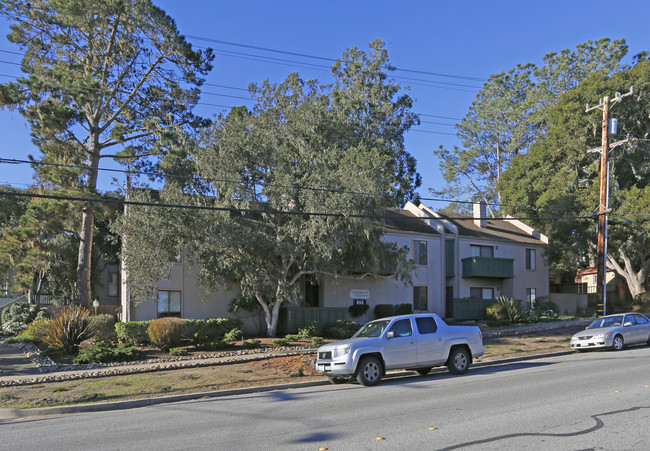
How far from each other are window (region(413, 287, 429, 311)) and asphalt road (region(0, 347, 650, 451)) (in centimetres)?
2073

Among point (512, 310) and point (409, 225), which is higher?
point (409, 225)

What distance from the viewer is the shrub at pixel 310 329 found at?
2505 centimetres

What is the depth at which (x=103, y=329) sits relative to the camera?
22.9m

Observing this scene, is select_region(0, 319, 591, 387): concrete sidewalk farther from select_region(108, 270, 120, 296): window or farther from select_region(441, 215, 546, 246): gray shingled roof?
select_region(441, 215, 546, 246): gray shingled roof

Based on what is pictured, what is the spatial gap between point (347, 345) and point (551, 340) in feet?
44.9

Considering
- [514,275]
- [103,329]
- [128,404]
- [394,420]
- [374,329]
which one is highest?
[514,275]

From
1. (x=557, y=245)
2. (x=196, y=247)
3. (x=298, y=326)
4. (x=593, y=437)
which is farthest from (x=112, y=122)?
(x=557, y=245)

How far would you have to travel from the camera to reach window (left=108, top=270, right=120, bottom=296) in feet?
128

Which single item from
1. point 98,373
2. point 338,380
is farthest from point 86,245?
point 338,380

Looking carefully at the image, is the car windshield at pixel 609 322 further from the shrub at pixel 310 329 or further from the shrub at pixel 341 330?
the shrub at pixel 310 329

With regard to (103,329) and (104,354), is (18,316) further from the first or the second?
(104,354)

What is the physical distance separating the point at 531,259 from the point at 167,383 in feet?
106

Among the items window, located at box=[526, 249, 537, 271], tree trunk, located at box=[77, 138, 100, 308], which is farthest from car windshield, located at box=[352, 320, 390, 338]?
window, located at box=[526, 249, 537, 271]

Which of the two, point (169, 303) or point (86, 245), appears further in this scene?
point (169, 303)
